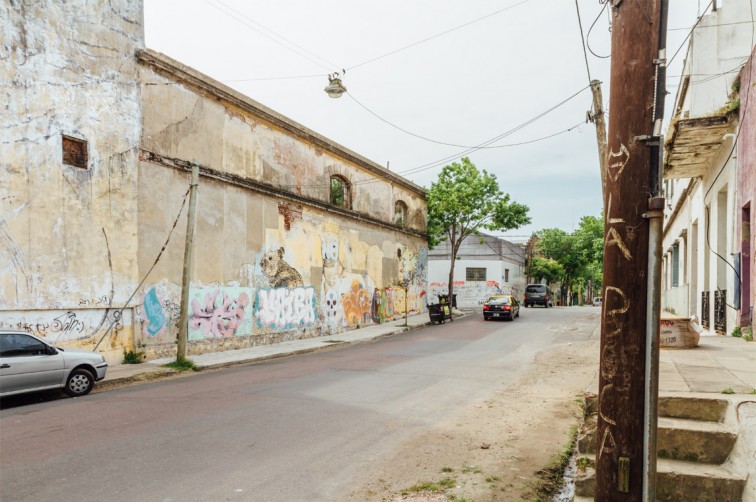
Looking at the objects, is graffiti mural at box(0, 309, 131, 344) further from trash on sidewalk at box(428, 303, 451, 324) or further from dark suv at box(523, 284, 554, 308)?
dark suv at box(523, 284, 554, 308)

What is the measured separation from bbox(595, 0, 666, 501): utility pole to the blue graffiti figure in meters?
14.4

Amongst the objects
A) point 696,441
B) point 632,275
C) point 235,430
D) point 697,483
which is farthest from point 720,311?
point 235,430

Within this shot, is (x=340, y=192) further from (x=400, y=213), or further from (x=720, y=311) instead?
(x=720, y=311)

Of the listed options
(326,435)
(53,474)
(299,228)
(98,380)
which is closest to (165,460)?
(53,474)

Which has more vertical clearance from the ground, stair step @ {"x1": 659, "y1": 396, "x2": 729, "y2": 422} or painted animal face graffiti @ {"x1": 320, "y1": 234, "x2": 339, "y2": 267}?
painted animal face graffiti @ {"x1": 320, "y1": 234, "x2": 339, "y2": 267}

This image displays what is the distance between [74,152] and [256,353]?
26.4ft

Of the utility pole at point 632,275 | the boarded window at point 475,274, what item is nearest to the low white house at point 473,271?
the boarded window at point 475,274

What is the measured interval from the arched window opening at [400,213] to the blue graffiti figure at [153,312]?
1787 centimetres

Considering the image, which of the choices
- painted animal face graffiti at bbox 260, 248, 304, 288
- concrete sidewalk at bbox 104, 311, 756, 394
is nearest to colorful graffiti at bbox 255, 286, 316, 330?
painted animal face graffiti at bbox 260, 248, 304, 288

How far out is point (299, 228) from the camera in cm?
2222

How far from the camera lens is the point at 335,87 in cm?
1655

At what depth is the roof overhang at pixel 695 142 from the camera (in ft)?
36.8

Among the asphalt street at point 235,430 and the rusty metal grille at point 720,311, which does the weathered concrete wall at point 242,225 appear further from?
the rusty metal grille at point 720,311

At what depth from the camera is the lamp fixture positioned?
16547 mm
